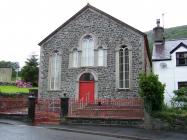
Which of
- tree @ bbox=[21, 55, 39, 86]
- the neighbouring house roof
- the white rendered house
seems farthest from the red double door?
tree @ bbox=[21, 55, 39, 86]

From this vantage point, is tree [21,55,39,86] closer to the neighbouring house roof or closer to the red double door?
the red double door

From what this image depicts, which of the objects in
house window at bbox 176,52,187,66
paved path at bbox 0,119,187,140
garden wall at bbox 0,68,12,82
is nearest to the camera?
paved path at bbox 0,119,187,140

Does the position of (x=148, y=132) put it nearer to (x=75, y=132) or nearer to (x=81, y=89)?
(x=75, y=132)

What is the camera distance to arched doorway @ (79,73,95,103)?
2434cm

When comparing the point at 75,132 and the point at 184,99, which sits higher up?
the point at 184,99

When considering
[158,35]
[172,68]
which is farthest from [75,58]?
[158,35]

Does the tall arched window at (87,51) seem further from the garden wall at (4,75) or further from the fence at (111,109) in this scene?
the garden wall at (4,75)

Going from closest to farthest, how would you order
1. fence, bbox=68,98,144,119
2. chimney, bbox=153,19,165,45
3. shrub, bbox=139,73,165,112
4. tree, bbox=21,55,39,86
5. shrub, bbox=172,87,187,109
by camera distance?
1. shrub, bbox=139,73,165,112
2. fence, bbox=68,98,144,119
3. shrub, bbox=172,87,187,109
4. chimney, bbox=153,19,165,45
5. tree, bbox=21,55,39,86

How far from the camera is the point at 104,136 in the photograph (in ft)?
43.4

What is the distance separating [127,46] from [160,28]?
862 cm

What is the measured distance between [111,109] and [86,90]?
7.70m

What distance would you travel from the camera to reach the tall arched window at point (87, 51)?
2494 centimetres

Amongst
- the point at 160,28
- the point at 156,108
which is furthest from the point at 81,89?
the point at 160,28

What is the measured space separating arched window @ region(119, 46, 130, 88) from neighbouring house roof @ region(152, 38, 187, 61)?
3.26 meters
